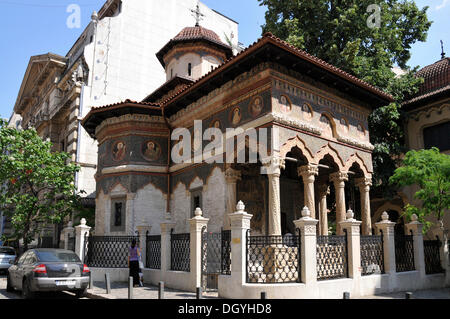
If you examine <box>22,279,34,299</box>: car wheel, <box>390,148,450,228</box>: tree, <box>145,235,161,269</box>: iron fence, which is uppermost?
<box>390,148,450,228</box>: tree

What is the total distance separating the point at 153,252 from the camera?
41.9 ft

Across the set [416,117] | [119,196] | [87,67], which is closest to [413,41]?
[416,117]

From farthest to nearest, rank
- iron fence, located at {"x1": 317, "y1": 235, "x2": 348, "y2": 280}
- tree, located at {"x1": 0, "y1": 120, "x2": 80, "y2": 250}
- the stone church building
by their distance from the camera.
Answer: tree, located at {"x1": 0, "y1": 120, "x2": 80, "y2": 250}
the stone church building
iron fence, located at {"x1": 317, "y1": 235, "x2": 348, "y2": 280}

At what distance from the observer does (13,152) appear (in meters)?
18.2

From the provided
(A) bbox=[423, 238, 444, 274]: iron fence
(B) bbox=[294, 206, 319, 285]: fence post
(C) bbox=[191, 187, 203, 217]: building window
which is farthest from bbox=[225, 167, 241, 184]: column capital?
(A) bbox=[423, 238, 444, 274]: iron fence

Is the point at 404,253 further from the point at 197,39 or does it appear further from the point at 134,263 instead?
the point at 197,39

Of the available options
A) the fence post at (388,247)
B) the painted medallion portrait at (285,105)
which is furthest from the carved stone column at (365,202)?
the painted medallion portrait at (285,105)

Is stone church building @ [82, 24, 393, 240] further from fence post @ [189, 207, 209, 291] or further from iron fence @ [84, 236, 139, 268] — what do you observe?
iron fence @ [84, 236, 139, 268]

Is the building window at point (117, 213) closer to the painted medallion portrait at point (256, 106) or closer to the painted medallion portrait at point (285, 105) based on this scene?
the painted medallion portrait at point (256, 106)

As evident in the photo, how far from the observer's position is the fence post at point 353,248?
10188 mm

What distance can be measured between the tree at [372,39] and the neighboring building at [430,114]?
1.53 feet

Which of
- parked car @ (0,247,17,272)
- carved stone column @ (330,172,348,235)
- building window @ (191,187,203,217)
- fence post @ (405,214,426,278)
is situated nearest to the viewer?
fence post @ (405,214,426,278)

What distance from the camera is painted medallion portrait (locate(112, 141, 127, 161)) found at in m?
16.1

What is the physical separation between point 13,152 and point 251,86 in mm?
12111
